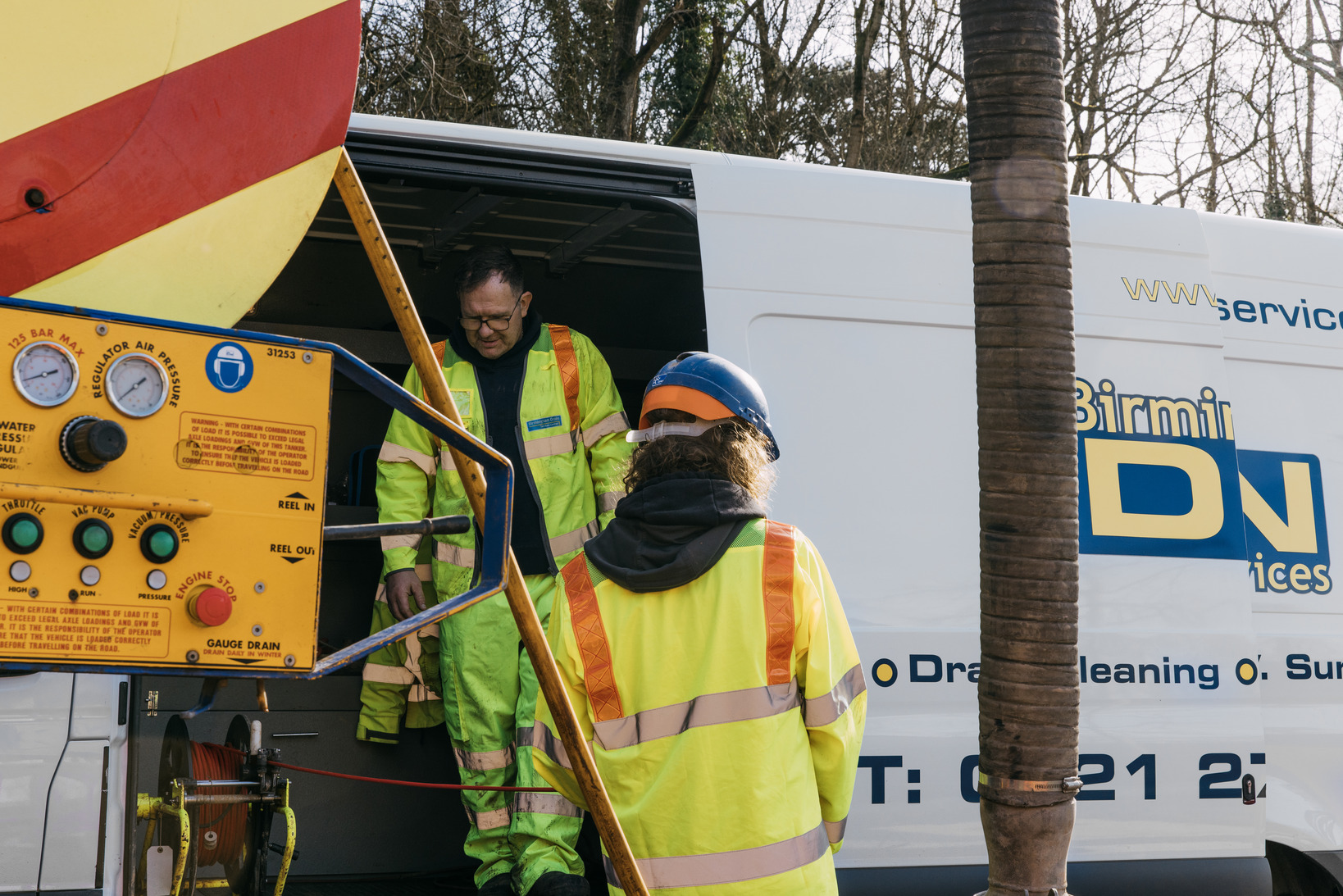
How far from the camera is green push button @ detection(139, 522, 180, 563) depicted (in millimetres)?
1373

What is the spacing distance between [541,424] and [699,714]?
1.88 meters

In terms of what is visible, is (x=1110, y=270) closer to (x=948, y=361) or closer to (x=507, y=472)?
A: (x=948, y=361)

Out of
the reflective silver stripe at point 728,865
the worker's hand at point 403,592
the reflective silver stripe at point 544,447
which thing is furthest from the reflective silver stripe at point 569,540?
the reflective silver stripe at point 728,865

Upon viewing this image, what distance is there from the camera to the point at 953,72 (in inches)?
554

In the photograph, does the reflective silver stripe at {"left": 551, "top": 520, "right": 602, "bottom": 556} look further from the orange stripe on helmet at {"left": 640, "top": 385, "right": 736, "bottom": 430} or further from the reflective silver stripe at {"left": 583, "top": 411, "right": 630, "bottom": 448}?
the orange stripe on helmet at {"left": 640, "top": 385, "right": 736, "bottom": 430}

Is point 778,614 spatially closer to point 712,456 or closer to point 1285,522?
point 712,456

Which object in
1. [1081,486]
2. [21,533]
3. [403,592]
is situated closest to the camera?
[21,533]

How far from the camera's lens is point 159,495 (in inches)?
54.3

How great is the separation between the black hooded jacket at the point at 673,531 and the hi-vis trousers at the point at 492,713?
1408mm

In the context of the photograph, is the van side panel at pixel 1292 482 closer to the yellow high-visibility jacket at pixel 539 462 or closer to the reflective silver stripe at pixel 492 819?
the yellow high-visibility jacket at pixel 539 462

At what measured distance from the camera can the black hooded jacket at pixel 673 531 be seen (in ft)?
6.74

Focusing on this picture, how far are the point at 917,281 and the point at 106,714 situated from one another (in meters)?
2.30

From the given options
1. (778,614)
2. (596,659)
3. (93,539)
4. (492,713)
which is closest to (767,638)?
(778,614)

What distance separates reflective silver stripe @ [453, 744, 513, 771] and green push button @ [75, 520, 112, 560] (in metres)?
2.39
